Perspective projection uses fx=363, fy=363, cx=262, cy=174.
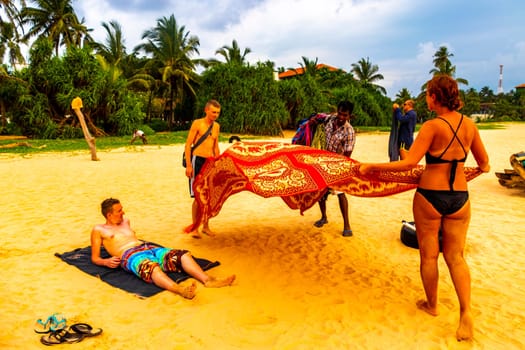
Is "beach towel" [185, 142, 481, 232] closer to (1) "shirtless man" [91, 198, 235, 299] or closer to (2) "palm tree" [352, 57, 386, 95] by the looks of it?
(1) "shirtless man" [91, 198, 235, 299]

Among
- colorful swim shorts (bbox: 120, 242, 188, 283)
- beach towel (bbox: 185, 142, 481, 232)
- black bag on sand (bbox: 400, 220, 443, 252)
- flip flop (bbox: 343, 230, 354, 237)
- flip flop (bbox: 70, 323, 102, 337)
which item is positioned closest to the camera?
flip flop (bbox: 70, 323, 102, 337)

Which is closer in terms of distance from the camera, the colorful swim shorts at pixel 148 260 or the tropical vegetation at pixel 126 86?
the colorful swim shorts at pixel 148 260

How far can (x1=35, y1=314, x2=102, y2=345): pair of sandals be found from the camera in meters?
2.42

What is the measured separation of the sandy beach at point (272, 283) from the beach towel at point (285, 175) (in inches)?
34.2

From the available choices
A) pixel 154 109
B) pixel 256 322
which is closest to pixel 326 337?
pixel 256 322

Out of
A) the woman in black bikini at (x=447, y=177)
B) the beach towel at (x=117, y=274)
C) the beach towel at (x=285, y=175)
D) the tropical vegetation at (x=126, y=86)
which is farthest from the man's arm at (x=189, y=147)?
the tropical vegetation at (x=126, y=86)

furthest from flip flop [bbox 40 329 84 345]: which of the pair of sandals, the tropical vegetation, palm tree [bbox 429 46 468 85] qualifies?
palm tree [bbox 429 46 468 85]

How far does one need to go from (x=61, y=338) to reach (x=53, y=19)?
32.2 m

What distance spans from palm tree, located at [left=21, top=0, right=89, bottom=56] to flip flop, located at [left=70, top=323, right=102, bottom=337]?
29.3m

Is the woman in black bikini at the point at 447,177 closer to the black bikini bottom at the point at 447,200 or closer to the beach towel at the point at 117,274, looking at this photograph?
the black bikini bottom at the point at 447,200

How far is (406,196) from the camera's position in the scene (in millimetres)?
7344

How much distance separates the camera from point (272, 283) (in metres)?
3.46

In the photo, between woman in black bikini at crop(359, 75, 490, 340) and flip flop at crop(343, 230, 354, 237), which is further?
flip flop at crop(343, 230, 354, 237)

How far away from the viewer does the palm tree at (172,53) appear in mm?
28891
